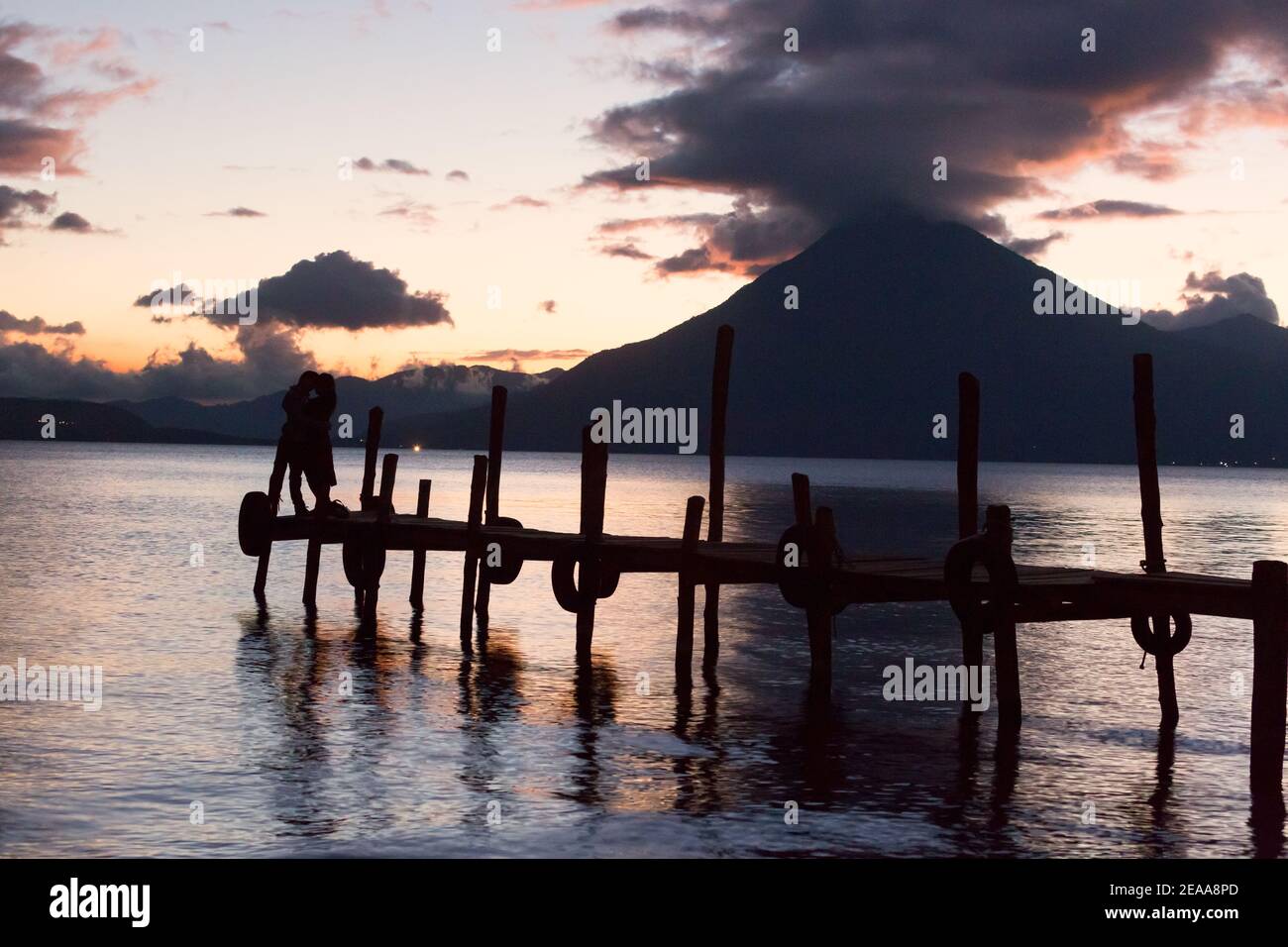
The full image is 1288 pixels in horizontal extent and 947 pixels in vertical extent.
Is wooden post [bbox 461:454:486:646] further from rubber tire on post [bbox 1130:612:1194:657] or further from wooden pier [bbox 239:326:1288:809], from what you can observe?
rubber tire on post [bbox 1130:612:1194:657]

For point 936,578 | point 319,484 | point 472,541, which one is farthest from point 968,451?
point 319,484

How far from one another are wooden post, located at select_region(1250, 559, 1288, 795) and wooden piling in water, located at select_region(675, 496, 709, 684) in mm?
8238

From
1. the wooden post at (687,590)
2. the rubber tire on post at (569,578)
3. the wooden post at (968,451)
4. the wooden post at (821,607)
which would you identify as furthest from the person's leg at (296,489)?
the wooden post at (968,451)

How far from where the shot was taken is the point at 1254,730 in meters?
15.4

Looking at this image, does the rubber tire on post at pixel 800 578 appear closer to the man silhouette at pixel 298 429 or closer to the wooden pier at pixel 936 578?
the wooden pier at pixel 936 578

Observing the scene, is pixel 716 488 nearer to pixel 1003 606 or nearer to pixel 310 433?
pixel 310 433

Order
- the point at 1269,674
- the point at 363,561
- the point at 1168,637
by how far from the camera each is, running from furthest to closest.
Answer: the point at 363,561 → the point at 1168,637 → the point at 1269,674

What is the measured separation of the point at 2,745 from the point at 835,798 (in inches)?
383

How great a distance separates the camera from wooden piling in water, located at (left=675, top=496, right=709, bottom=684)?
2125 centimetres

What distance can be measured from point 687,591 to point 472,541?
6.13 metres

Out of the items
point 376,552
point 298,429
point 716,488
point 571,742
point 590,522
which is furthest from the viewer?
point 376,552

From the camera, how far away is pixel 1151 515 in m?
19.3
